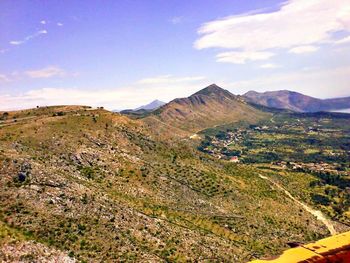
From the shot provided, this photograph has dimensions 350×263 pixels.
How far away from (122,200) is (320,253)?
2455 inches

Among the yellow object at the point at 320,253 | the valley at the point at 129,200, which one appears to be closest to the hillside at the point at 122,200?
the valley at the point at 129,200

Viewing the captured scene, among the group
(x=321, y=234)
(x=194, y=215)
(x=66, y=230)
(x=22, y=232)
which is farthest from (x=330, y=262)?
A: (x=22, y=232)

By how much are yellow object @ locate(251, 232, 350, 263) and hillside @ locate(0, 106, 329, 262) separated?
449 cm

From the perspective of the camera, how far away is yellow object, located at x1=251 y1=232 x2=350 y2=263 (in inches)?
4038

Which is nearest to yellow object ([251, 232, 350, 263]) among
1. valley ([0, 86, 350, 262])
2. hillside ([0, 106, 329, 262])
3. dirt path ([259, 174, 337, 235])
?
valley ([0, 86, 350, 262])

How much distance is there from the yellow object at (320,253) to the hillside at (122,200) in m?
4.49

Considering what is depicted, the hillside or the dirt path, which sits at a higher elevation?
the hillside

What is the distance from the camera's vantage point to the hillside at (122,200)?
281 feet

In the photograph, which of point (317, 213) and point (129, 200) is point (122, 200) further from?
point (317, 213)

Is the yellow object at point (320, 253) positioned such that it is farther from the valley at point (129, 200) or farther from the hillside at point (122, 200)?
the hillside at point (122, 200)

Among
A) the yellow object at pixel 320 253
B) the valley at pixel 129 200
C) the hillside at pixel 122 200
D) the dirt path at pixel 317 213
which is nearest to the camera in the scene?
the hillside at pixel 122 200

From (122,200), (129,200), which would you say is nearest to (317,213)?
(129,200)

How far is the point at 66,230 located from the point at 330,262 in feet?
237

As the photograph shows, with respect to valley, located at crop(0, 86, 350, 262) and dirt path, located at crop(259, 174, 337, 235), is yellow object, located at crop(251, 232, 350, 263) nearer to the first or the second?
valley, located at crop(0, 86, 350, 262)
